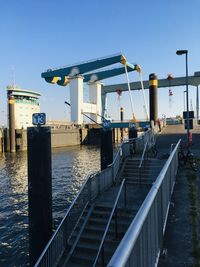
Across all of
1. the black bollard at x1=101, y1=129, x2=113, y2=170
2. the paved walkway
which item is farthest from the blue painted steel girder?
the paved walkway

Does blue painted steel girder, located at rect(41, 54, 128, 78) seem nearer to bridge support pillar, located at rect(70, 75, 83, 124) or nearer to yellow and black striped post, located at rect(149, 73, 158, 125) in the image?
bridge support pillar, located at rect(70, 75, 83, 124)

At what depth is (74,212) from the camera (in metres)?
10.0

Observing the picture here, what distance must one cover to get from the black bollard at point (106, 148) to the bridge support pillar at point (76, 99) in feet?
175

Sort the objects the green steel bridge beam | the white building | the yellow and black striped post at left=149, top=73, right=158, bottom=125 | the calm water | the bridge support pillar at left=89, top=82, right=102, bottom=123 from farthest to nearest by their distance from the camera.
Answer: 1. the bridge support pillar at left=89, top=82, right=102, bottom=123
2. the white building
3. the green steel bridge beam
4. the yellow and black striped post at left=149, top=73, right=158, bottom=125
5. the calm water

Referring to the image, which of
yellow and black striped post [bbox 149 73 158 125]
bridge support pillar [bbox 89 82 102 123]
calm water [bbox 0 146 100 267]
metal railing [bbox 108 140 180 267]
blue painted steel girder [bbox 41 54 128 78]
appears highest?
blue painted steel girder [bbox 41 54 128 78]

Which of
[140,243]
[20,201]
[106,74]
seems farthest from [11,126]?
[140,243]

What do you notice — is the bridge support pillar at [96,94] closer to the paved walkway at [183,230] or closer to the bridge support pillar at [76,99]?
the bridge support pillar at [76,99]

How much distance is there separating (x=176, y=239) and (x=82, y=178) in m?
22.6

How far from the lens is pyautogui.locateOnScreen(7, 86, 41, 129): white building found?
69.1 metres

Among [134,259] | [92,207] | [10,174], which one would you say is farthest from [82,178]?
[134,259]

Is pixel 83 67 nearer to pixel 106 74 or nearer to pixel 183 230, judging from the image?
pixel 106 74

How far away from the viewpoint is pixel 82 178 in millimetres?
28391

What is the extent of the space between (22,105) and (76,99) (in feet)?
45.3

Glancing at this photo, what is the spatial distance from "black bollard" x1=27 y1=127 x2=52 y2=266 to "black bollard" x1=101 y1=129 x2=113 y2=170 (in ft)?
26.7
